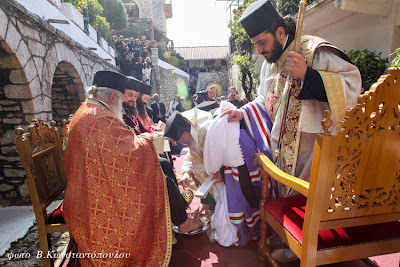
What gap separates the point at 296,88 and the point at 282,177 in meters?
0.87

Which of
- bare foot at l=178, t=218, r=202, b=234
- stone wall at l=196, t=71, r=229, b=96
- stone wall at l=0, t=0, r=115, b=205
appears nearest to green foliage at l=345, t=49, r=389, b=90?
bare foot at l=178, t=218, r=202, b=234

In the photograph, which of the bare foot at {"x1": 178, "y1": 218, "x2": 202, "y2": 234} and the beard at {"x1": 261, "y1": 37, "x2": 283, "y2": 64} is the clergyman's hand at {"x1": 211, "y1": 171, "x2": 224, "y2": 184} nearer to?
the bare foot at {"x1": 178, "y1": 218, "x2": 202, "y2": 234}

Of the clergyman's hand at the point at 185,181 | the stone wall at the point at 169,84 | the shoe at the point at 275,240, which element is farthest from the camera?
the stone wall at the point at 169,84

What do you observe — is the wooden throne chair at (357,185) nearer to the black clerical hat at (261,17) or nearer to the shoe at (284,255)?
the shoe at (284,255)

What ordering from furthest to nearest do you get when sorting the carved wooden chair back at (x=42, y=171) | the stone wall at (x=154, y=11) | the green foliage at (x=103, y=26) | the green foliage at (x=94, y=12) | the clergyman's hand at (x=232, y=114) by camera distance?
the stone wall at (x=154, y=11) → the green foliage at (x=103, y=26) → the green foliage at (x=94, y=12) → the clergyman's hand at (x=232, y=114) → the carved wooden chair back at (x=42, y=171)

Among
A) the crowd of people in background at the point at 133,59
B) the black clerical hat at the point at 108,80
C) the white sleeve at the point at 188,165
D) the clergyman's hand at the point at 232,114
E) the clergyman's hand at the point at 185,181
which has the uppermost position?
the crowd of people in background at the point at 133,59

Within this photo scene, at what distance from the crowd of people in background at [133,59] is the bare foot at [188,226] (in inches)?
341

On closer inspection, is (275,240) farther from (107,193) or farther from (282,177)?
(107,193)

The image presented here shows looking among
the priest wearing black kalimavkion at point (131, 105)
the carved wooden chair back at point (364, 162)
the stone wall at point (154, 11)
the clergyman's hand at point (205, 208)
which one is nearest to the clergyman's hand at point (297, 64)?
the carved wooden chair back at point (364, 162)

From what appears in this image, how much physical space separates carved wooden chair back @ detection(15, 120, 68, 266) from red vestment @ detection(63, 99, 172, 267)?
174 mm

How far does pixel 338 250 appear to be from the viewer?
1.26 meters

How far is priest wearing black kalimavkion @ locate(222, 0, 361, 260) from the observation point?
166 centimetres

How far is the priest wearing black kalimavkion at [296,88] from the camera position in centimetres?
166

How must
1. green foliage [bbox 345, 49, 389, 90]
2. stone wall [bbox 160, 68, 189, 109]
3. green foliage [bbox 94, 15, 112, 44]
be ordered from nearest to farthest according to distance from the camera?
1. green foliage [bbox 345, 49, 389, 90]
2. green foliage [bbox 94, 15, 112, 44]
3. stone wall [bbox 160, 68, 189, 109]
